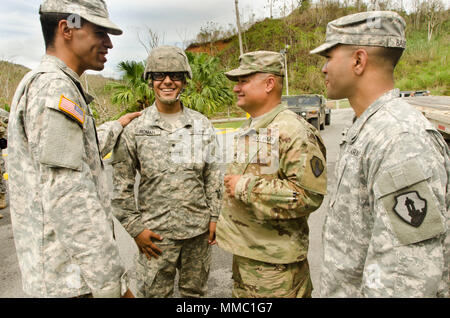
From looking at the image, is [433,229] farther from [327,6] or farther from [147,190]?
[327,6]

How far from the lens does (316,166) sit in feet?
5.18

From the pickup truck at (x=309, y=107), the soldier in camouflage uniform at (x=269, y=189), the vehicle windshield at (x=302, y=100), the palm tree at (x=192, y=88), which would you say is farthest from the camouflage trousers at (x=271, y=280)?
the vehicle windshield at (x=302, y=100)

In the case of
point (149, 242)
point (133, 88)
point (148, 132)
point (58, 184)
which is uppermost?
point (133, 88)

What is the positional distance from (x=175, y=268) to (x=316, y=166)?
1.22 m

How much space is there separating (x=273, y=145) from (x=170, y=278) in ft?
3.99

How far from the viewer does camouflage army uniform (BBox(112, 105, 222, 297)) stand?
6.57 ft

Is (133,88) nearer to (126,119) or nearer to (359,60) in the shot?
(126,119)

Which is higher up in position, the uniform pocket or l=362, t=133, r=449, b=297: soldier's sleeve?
the uniform pocket

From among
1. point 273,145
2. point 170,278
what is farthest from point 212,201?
point 273,145

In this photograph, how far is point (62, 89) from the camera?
1167mm

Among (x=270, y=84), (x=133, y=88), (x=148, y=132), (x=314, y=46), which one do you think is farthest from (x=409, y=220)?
(x=314, y=46)

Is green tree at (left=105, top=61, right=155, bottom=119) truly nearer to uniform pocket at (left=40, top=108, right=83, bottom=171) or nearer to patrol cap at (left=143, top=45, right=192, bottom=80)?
patrol cap at (left=143, top=45, right=192, bottom=80)

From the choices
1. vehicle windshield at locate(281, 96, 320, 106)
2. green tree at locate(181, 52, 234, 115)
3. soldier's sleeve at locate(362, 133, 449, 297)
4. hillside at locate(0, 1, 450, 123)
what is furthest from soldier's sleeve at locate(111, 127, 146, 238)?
hillside at locate(0, 1, 450, 123)

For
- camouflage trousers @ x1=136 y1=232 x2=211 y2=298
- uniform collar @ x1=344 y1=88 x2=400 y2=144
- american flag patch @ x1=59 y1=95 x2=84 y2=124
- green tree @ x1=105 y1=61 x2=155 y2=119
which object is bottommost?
camouflage trousers @ x1=136 y1=232 x2=211 y2=298
